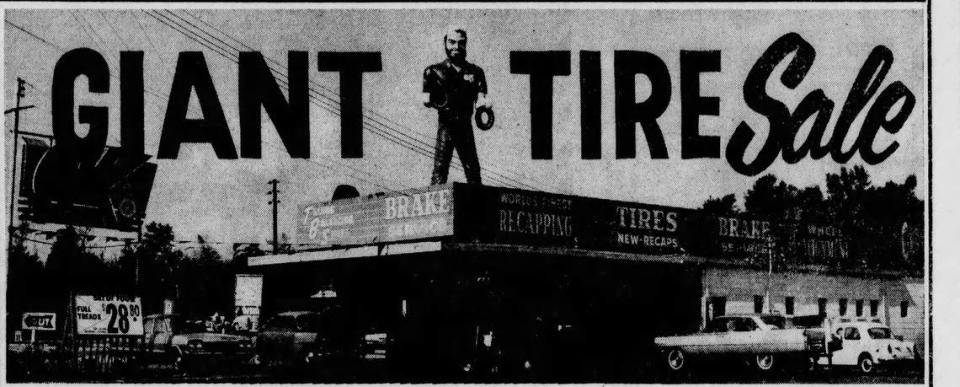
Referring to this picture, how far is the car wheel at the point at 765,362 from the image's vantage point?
20.6 m

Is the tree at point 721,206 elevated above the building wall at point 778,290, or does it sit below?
above

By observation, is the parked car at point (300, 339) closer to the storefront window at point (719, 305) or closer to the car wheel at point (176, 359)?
the car wheel at point (176, 359)

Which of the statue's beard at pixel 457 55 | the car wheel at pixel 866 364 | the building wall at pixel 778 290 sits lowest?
the car wheel at pixel 866 364

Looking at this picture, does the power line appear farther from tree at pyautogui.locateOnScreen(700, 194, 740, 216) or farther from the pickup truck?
the pickup truck

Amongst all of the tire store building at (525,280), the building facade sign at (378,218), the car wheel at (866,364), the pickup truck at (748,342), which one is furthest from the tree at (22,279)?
the car wheel at (866,364)

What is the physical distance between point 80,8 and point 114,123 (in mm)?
1750

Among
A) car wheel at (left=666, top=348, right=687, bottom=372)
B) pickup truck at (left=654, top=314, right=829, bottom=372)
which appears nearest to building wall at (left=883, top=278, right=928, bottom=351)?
pickup truck at (left=654, top=314, right=829, bottom=372)

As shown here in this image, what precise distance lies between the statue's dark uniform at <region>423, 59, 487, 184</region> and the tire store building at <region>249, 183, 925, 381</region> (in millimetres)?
409

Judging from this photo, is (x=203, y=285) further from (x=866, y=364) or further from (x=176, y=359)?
(x=866, y=364)

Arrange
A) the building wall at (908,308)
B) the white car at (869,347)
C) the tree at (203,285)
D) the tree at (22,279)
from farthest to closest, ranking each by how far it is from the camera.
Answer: the tree at (203,285) < the white car at (869,347) < the building wall at (908,308) < the tree at (22,279)

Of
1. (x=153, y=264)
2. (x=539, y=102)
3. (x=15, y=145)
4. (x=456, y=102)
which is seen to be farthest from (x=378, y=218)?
(x=15, y=145)

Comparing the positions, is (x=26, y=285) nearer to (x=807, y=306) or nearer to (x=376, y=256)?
(x=376, y=256)

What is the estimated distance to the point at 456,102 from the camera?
64.9 feet

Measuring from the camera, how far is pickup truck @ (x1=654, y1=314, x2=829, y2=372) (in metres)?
20.4
